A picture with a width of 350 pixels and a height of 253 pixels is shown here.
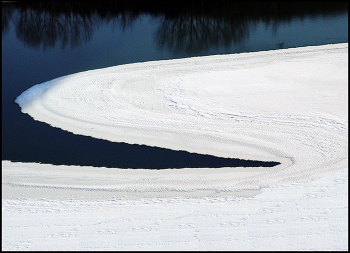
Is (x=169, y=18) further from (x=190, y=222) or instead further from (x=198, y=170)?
(x=190, y=222)

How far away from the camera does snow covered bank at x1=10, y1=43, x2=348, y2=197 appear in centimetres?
369

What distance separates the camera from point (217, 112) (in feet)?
16.1

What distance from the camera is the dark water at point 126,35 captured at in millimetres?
5276

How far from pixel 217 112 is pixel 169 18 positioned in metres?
5.69

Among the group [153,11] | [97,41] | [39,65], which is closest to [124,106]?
[39,65]

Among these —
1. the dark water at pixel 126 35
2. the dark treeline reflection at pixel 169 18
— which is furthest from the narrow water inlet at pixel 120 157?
the dark treeline reflection at pixel 169 18

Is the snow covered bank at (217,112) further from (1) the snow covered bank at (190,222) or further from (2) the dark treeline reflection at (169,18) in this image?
(2) the dark treeline reflection at (169,18)

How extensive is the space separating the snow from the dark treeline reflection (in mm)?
2240

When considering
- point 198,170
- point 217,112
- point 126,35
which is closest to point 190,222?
point 198,170

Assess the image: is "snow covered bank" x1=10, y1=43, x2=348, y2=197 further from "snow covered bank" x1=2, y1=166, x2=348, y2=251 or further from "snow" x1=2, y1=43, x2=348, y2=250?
"snow covered bank" x1=2, y1=166, x2=348, y2=251

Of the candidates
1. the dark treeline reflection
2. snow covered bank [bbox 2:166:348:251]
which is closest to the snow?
snow covered bank [bbox 2:166:348:251]

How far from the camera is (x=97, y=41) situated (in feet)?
30.1

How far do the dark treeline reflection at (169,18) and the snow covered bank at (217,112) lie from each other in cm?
169

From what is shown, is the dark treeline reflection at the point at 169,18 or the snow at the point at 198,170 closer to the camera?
the snow at the point at 198,170
